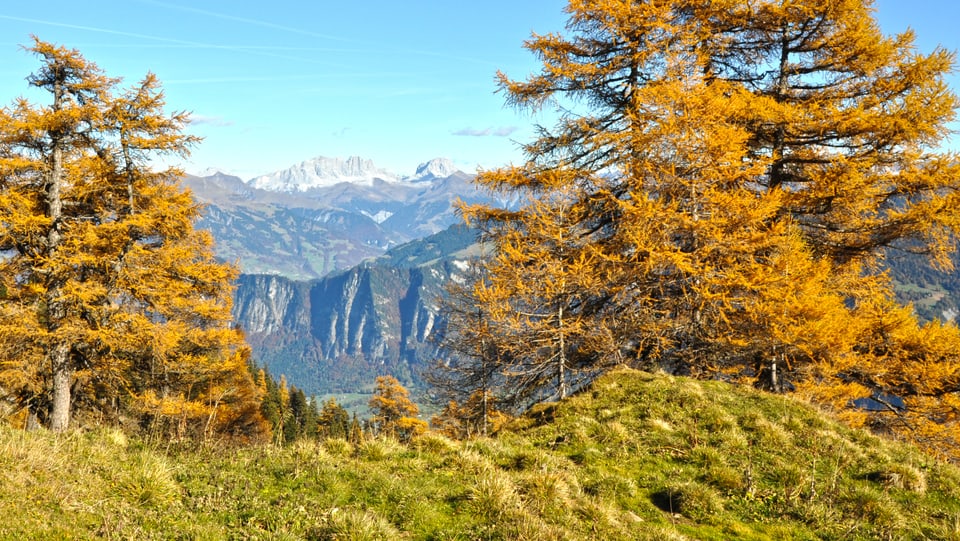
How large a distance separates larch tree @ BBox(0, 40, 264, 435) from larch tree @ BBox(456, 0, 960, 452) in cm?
1148

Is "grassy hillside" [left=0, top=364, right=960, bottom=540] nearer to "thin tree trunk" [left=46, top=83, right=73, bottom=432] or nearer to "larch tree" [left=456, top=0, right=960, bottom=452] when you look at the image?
"larch tree" [left=456, top=0, right=960, bottom=452]

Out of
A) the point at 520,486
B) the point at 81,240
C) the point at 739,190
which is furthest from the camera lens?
the point at 81,240

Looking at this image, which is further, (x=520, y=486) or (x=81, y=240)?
(x=81, y=240)

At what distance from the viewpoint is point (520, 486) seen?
20.2 ft

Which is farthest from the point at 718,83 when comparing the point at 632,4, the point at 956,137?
the point at 956,137

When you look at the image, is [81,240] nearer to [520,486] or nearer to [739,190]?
[520,486]

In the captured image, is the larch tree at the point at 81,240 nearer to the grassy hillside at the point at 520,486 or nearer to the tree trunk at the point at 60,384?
the tree trunk at the point at 60,384

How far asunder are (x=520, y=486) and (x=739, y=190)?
10858 mm

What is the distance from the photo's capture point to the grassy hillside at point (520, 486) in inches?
191

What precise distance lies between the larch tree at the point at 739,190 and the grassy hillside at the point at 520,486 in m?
4.70

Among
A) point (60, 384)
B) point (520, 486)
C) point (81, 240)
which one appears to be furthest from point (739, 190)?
point (60, 384)

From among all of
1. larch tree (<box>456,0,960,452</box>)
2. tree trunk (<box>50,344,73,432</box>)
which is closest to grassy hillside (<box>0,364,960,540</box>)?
larch tree (<box>456,0,960,452</box>)

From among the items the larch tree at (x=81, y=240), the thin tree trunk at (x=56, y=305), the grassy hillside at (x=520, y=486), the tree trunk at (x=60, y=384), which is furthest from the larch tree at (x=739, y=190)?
the tree trunk at (x=60, y=384)

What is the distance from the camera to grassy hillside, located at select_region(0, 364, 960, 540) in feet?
16.0
